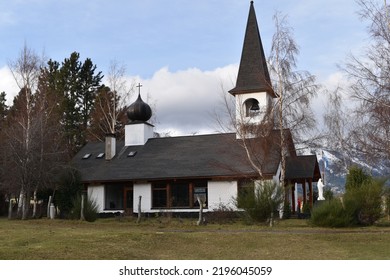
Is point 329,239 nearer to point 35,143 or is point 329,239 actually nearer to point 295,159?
point 295,159

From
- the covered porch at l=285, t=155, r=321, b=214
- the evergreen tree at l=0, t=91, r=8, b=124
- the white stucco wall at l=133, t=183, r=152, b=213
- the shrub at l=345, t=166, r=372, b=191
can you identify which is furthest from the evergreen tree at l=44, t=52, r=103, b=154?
the shrub at l=345, t=166, r=372, b=191

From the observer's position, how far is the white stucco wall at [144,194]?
28.6m

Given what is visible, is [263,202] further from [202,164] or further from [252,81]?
Answer: [252,81]

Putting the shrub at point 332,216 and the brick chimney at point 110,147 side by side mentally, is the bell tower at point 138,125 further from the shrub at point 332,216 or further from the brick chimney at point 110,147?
the shrub at point 332,216

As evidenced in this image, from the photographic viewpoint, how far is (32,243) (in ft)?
40.0

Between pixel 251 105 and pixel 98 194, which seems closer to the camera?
pixel 98 194

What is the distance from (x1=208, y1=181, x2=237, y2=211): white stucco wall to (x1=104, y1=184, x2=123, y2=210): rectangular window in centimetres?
690

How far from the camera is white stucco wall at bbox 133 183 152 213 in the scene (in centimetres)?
2859

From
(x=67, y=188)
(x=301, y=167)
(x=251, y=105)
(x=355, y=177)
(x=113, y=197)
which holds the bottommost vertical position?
(x=113, y=197)

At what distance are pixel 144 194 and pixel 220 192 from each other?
16.4ft

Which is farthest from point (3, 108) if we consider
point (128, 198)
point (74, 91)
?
point (128, 198)

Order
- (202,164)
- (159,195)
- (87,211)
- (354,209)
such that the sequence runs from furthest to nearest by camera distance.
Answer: (159,195) → (202,164) → (87,211) → (354,209)

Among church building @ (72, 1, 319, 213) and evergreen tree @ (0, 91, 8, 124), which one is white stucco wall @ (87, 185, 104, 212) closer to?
church building @ (72, 1, 319, 213)

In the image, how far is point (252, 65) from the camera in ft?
101
